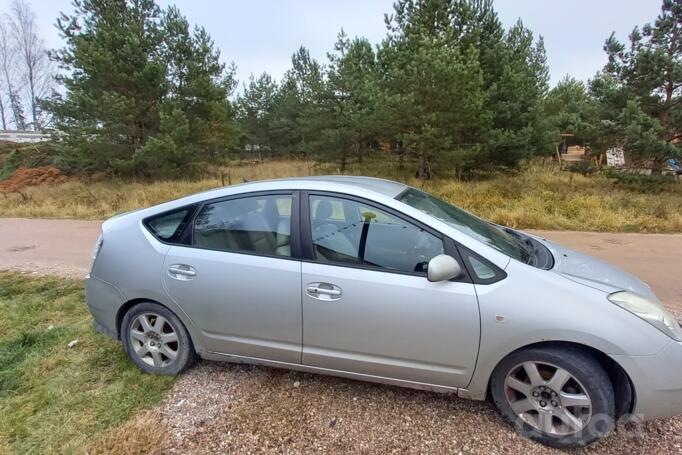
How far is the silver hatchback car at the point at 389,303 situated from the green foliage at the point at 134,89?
41.7 feet

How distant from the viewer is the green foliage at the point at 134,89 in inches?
539

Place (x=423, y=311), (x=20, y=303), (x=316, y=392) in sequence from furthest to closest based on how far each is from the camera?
(x=20, y=303), (x=316, y=392), (x=423, y=311)

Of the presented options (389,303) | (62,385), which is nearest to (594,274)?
(389,303)

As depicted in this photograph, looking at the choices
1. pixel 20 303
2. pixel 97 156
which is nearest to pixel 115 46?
pixel 97 156

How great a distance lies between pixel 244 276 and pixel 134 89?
15720 mm

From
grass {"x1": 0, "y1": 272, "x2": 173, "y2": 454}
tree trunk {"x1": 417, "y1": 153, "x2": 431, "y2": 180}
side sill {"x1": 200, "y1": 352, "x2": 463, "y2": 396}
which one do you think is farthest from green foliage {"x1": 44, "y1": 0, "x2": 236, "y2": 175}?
side sill {"x1": 200, "y1": 352, "x2": 463, "y2": 396}

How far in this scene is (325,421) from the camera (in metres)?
2.38

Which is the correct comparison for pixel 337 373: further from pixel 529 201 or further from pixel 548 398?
pixel 529 201

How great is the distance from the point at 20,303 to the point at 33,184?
20.5 metres

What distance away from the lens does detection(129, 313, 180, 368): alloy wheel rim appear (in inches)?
111

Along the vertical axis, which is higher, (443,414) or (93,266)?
(93,266)

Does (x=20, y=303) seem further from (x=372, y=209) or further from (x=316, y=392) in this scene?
(x=372, y=209)

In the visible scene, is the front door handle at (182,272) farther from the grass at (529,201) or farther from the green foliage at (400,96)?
the green foliage at (400,96)

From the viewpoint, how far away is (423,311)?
2188mm
